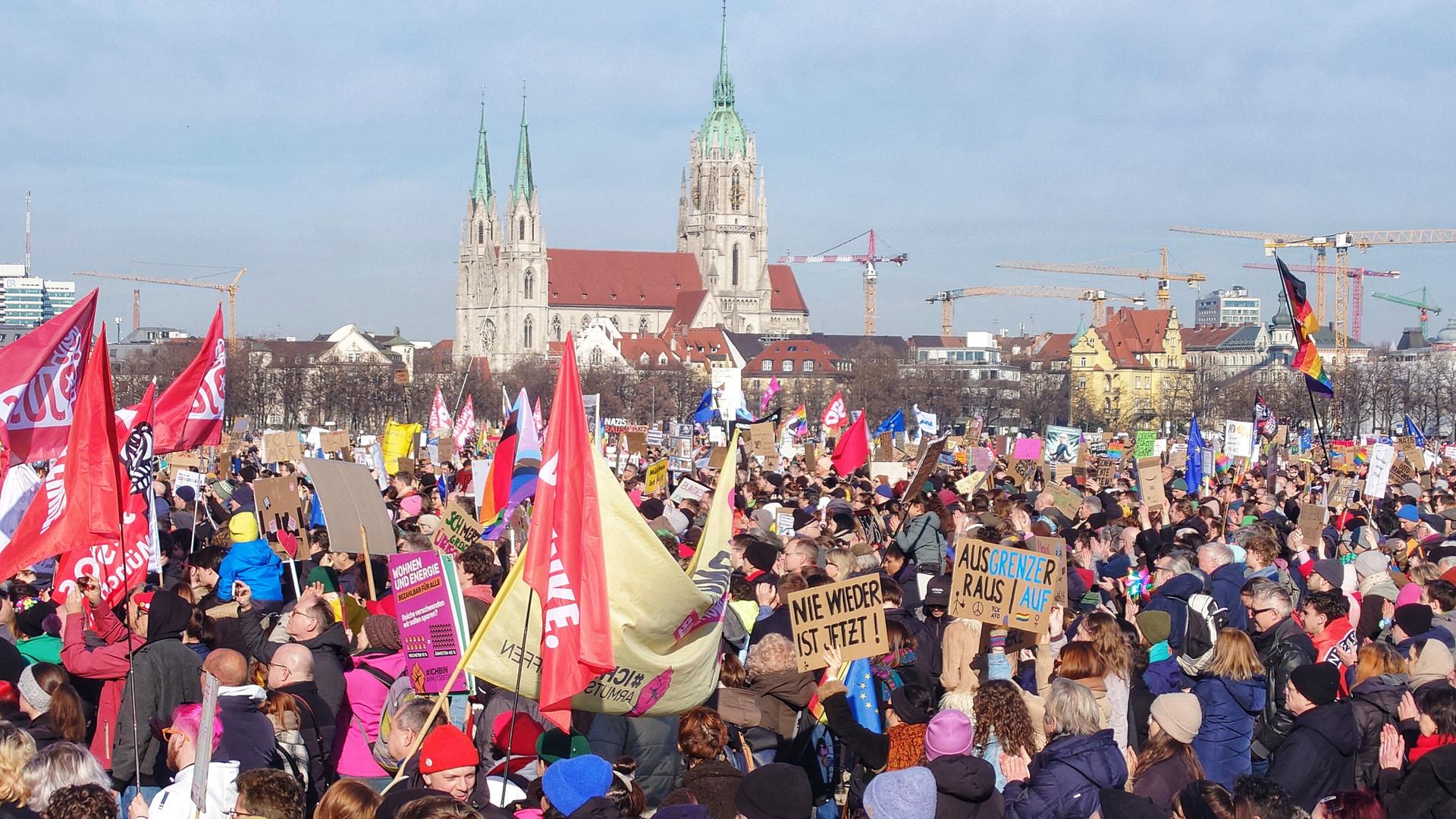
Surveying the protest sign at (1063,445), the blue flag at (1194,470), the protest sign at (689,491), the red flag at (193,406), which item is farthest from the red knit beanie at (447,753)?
the protest sign at (1063,445)

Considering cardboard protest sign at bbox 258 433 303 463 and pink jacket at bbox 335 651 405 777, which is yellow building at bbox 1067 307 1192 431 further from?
pink jacket at bbox 335 651 405 777

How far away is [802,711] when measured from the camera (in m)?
7.55

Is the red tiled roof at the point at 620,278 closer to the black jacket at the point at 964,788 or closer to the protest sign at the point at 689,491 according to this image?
the protest sign at the point at 689,491

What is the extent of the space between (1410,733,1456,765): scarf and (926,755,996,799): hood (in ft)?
6.06

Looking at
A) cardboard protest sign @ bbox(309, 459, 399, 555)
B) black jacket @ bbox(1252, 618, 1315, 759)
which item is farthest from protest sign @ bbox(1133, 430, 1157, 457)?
cardboard protest sign @ bbox(309, 459, 399, 555)

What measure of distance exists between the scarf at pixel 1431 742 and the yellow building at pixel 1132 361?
112 metres

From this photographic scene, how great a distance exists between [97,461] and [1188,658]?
6.13 meters

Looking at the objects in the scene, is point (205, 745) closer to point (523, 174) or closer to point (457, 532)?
point (457, 532)

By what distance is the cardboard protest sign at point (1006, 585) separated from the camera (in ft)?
26.6

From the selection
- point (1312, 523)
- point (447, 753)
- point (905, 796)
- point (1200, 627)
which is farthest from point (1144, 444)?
point (447, 753)

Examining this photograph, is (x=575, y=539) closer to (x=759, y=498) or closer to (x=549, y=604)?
(x=549, y=604)

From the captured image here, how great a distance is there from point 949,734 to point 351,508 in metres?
5.08

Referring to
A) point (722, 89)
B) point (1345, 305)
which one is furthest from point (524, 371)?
point (1345, 305)

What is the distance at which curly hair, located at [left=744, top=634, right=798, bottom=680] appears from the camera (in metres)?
7.52
